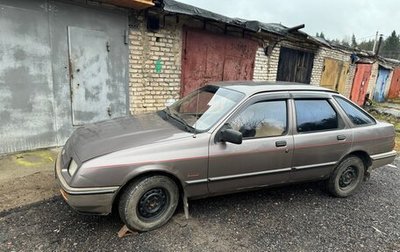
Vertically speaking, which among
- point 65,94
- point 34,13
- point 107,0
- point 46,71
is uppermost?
point 107,0

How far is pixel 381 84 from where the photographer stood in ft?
66.8

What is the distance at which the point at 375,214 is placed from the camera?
12.4 feet

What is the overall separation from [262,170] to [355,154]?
1.64m

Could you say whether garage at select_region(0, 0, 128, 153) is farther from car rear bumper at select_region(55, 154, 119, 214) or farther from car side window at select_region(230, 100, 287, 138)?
car side window at select_region(230, 100, 287, 138)

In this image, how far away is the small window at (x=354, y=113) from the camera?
4062 millimetres

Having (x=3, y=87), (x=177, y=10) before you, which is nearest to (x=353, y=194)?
(x=177, y=10)

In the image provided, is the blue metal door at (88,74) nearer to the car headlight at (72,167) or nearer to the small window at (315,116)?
the car headlight at (72,167)

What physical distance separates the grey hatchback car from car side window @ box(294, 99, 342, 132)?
0.01 metres

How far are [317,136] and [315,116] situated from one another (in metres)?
0.27

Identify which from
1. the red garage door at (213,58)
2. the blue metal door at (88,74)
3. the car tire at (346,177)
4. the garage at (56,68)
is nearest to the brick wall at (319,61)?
the red garage door at (213,58)

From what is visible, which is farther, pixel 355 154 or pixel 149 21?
pixel 149 21

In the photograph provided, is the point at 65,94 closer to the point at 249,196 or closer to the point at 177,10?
the point at 177,10

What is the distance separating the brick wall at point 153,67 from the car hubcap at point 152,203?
3.49 m

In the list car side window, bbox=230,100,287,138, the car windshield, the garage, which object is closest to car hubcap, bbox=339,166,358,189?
car side window, bbox=230,100,287,138
